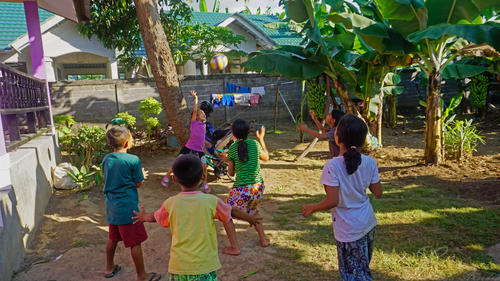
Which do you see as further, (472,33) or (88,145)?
(88,145)

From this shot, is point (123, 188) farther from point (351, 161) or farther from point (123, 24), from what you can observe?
point (123, 24)

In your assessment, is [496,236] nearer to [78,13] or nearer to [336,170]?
[336,170]

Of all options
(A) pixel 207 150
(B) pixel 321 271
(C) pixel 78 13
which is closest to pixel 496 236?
(B) pixel 321 271

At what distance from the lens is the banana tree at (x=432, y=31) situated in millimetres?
4555

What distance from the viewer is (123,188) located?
2.90 m

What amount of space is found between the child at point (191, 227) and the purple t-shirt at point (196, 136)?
3.30 meters

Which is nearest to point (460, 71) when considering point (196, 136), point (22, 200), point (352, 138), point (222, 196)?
point (222, 196)

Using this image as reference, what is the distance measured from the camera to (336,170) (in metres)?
2.26

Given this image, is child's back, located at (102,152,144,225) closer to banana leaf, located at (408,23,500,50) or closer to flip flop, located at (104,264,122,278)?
flip flop, located at (104,264,122,278)

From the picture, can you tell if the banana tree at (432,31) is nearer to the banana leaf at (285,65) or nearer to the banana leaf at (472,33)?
the banana leaf at (472,33)

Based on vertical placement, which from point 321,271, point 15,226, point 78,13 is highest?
point 78,13

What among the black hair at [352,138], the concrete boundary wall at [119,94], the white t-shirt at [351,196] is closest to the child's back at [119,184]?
the white t-shirt at [351,196]

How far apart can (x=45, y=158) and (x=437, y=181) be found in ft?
20.6

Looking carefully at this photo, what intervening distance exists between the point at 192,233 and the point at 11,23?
15.2m
